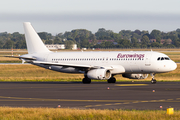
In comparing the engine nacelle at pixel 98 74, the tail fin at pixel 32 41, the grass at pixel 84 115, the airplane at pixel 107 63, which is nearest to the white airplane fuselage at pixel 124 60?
the airplane at pixel 107 63

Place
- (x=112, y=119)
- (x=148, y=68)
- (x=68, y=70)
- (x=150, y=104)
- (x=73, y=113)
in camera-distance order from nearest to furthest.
Answer: (x=112, y=119)
(x=73, y=113)
(x=150, y=104)
(x=148, y=68)
(x=68, y=70)

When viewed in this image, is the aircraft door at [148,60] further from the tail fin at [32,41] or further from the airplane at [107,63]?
the tail fin at [32,41]

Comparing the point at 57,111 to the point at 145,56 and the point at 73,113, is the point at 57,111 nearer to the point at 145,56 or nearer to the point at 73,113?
the point at 73,113

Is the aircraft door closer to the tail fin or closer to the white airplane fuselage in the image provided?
the white airplane fuselage

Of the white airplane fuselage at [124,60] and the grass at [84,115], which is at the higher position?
the white airplane fuselage at [124,60]

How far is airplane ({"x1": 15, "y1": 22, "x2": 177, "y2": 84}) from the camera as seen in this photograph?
47562mm

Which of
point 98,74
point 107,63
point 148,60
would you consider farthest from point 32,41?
point 148,60

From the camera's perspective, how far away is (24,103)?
2678 centimetres

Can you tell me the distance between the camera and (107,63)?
166 ft

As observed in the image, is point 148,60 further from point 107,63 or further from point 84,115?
point 84,115

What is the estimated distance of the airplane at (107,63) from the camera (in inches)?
1873

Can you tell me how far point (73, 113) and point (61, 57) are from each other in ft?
118

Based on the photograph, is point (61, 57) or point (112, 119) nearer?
point (112, 119)

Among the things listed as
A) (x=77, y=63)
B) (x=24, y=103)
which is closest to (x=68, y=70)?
(x=77, y=63)
